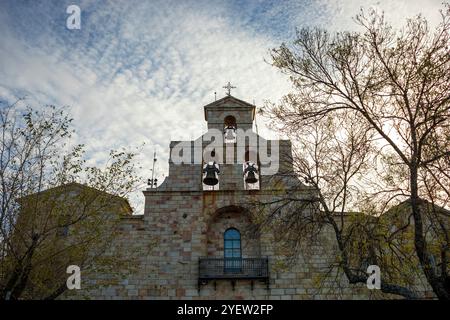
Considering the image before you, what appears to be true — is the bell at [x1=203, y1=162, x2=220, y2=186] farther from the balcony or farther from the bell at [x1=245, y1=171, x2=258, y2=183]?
the balcony

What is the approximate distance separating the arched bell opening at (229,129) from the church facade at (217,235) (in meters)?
0.04

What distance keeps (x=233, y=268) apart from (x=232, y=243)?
110 centimetres

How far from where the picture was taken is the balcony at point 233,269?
53.4 ft

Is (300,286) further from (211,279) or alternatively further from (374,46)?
(374,46)

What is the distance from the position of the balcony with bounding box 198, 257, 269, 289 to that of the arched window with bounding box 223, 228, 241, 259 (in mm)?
372

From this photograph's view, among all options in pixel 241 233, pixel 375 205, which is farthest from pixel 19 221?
pixel 375 205

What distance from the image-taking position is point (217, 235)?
17.7m

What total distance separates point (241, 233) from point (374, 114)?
338 inches

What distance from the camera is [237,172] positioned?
1823 cm

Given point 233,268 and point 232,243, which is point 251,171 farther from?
point 233,268

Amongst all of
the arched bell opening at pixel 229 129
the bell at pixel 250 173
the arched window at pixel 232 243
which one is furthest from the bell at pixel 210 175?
the arched window at pixel 232 243

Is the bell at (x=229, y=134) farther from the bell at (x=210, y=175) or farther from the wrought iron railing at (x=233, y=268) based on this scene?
the wrought iron railing at (x=233, y=268)

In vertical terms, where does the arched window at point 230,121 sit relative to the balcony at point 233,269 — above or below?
above

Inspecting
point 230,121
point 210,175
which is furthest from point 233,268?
point 230,121
